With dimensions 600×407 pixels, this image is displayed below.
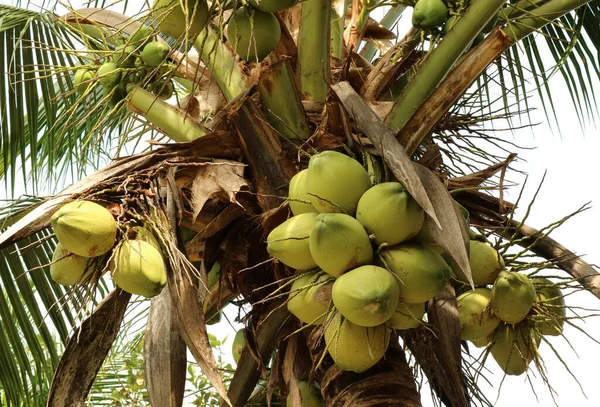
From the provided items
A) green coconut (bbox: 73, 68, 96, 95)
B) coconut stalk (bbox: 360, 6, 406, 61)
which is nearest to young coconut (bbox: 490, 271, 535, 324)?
green coconut (bbox: 73, 68, 96, 95)

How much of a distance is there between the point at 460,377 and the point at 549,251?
49 centimetres

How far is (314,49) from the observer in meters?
2.21

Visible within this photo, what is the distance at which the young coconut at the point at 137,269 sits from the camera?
1.74 m

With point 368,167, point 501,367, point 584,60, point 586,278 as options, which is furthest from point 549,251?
point 584,60

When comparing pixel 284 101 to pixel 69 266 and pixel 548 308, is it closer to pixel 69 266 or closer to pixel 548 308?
pixel 69 266

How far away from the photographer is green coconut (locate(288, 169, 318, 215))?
69.7 inches

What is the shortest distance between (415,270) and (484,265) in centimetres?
44

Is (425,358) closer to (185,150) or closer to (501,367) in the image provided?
(501,367)

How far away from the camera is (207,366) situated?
1.82m

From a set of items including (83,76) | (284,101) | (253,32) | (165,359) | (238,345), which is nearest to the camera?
(253,32)

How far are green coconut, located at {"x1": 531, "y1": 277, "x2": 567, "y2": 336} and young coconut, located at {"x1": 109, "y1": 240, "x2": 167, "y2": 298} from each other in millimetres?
943

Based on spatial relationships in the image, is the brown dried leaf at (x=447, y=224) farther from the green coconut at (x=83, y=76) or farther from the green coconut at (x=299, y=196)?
the green coconut at (x=83, y=76)

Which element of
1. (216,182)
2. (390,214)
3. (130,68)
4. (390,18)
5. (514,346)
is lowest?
(514,346)

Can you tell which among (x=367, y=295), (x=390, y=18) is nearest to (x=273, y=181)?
(x=367, y=295)
